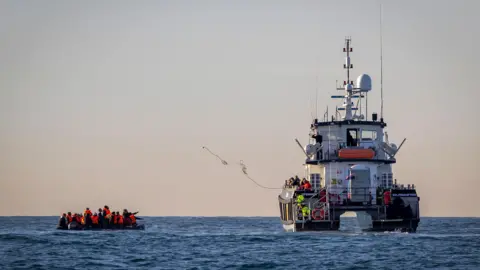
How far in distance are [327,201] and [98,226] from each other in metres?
18.8

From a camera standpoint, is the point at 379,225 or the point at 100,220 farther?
the point at 100,220

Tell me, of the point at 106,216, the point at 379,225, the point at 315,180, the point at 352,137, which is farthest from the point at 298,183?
the point at 106,216

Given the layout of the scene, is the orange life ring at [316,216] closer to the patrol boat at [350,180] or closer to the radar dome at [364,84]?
the patrol boat at [350,180]

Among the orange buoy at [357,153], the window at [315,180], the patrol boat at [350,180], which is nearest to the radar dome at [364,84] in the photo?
the patrol boat at [350,180]

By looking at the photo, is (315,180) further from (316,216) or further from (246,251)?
(246,251)

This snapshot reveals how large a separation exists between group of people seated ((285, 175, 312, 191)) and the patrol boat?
0.30 meters

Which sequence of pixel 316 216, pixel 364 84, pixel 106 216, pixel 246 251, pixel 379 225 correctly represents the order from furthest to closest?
pixel 106 216 → pixel 364 84 → pixel 316 216 → pixel 379 225 → pixel 246 251

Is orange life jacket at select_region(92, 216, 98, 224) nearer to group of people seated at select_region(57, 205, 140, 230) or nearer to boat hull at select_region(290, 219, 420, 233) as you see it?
group of people seated at select_region(57, 205, 140, 230)

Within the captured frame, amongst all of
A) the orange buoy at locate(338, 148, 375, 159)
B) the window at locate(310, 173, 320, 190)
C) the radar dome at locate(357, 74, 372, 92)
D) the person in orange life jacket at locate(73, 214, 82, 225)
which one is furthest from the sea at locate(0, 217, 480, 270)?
the radar dome at locate(357, 74, 372, 92)

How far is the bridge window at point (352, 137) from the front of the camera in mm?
71000

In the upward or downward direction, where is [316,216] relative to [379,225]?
upward

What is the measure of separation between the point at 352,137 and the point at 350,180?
545 centimetres

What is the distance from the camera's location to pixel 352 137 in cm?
7119

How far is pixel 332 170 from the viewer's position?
6950cm
